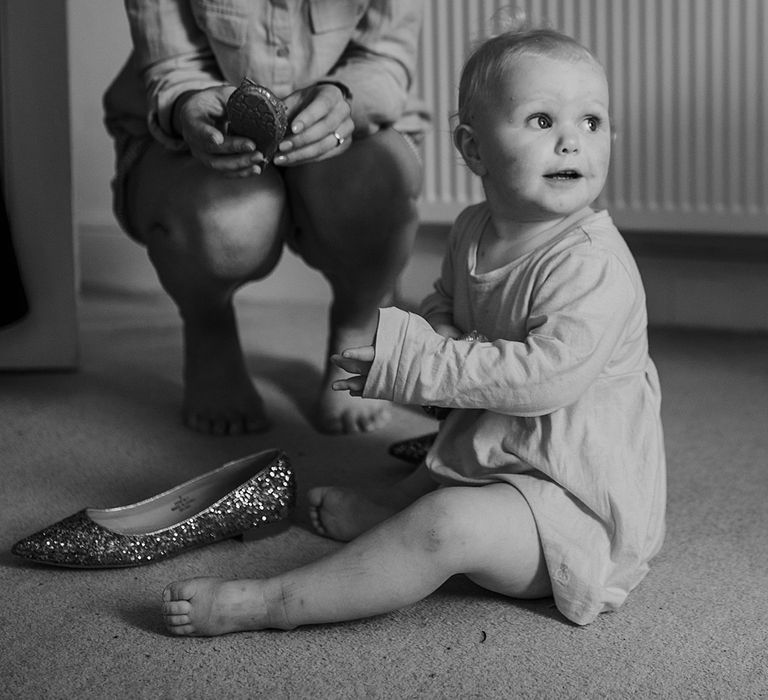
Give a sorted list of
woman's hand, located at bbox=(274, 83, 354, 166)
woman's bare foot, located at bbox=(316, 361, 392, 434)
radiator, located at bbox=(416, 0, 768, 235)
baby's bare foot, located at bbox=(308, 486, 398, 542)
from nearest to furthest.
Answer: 1. baby's bare foot, located at bbox=(308, 486, 398, 542)
2. woman's hand, located at bbox=(274, 83, 354, 166)
3. woman's bare foot, located at bbox=(316, 361, 392, 434)
4. radiator, located at bbox=(416, 0, 768, 235)

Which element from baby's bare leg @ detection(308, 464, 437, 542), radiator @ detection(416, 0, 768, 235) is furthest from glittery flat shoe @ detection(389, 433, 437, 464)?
radiator @ detection(416, 0, 768, 235)

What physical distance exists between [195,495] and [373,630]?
29cm

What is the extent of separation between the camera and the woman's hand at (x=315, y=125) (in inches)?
46.5

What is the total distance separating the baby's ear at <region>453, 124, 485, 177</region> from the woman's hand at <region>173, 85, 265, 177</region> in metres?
0.25

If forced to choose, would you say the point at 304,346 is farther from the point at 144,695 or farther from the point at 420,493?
the point at 144,695

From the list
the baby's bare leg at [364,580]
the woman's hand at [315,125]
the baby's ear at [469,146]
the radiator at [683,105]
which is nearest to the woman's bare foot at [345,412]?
the woman's hand at [315,125]

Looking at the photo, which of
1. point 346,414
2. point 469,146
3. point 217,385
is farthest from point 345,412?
point 469,146

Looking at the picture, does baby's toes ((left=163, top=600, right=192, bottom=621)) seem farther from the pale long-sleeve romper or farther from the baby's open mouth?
the baby's open mouth

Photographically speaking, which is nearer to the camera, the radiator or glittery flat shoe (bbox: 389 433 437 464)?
glittery flat shoe (bbox: 389 433 437 464)

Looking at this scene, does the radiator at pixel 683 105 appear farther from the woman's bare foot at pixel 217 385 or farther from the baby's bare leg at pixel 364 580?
the baby's bare leg at pixel 364 580

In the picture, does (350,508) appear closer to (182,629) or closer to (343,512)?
(343,512)

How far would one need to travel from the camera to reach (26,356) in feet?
5.74

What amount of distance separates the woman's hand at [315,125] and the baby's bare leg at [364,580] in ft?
1.48

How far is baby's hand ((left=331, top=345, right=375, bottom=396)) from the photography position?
894 millimetres
